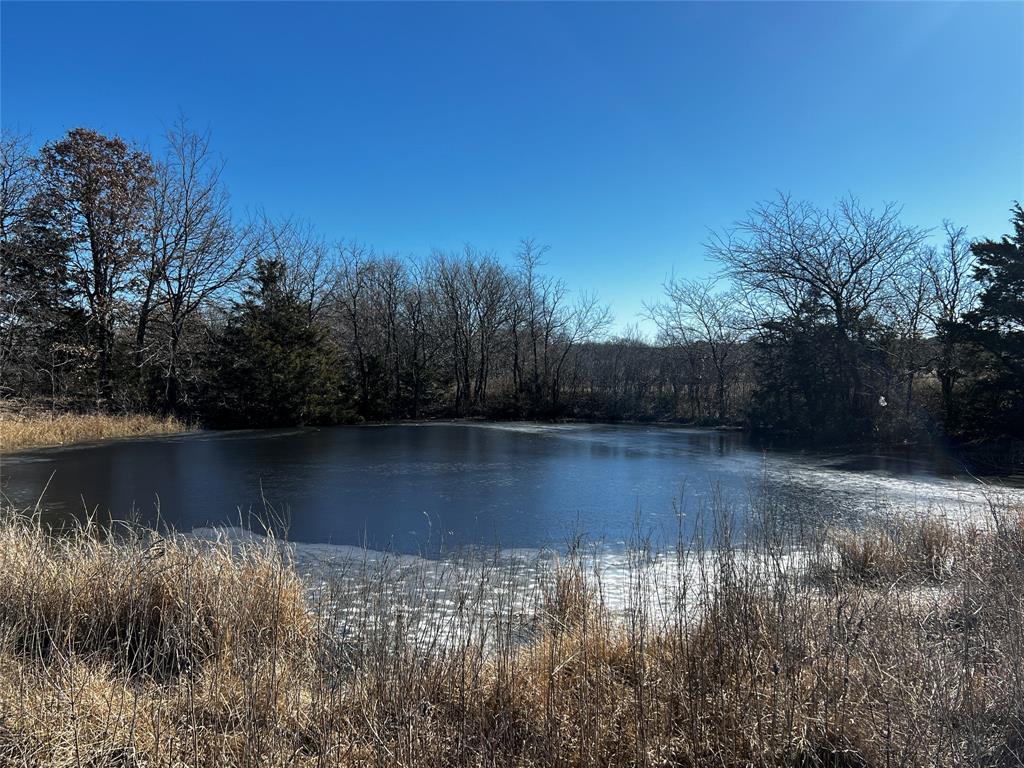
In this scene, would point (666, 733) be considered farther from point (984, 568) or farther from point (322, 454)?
point (322, 454)

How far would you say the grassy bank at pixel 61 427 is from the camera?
617 inches

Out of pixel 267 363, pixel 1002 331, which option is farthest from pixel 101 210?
pixel 1002 331

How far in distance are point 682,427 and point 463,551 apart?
22407mm

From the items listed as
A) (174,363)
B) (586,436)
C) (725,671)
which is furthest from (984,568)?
(174,363)

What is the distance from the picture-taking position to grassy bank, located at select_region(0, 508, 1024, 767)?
2.34 m

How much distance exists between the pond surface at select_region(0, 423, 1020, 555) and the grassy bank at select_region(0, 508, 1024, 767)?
2135mm

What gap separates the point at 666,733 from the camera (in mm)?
2576

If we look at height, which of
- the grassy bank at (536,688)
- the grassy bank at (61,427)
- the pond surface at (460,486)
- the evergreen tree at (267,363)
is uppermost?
the evergreen tree at (267,363)

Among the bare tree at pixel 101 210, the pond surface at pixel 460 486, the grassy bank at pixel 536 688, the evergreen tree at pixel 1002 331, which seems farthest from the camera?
the bare tree at pixel 101 210

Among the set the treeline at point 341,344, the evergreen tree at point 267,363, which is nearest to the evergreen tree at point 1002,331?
the treeline at point 341,344

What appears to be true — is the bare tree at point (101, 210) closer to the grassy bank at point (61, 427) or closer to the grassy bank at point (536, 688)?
the grassy bank at point (61, 427)

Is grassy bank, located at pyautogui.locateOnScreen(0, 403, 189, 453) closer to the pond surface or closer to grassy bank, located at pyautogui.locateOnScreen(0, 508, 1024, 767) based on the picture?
the pond surface

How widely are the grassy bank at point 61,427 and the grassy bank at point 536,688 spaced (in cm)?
1549

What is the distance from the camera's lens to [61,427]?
1717cm
